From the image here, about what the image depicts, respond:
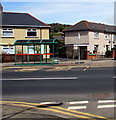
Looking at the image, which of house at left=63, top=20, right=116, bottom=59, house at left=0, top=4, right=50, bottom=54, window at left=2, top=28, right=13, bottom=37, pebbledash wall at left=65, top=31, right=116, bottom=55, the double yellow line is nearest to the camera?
the double yellow line

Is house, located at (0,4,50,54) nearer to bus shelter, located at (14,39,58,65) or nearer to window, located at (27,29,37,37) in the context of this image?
window, located at (27,29,37,37)

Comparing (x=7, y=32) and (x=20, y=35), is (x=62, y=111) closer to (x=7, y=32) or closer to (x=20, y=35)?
(x=20, y=35)

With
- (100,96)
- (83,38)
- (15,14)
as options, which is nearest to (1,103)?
(100,96)

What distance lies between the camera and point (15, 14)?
106 ft

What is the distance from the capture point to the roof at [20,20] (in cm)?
2944

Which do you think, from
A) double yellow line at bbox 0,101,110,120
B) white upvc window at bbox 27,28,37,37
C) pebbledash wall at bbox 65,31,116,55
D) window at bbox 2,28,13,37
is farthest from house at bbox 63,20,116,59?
double yellow line at bbox 0,101,110,120

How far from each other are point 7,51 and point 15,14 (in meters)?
6.73

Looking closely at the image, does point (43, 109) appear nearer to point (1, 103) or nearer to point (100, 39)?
point (1, 103)

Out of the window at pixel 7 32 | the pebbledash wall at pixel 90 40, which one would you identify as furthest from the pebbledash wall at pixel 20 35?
the pebbledash wall at pixel 90 40

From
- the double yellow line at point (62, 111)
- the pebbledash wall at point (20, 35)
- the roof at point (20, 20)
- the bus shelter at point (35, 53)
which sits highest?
the roof at point (20, 20)

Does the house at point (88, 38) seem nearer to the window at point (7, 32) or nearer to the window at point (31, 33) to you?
the window at point (31, 33)

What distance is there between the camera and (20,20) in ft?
101

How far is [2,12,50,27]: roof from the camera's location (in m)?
29.4

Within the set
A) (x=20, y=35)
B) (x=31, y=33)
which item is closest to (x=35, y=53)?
(x=31, y=33)
